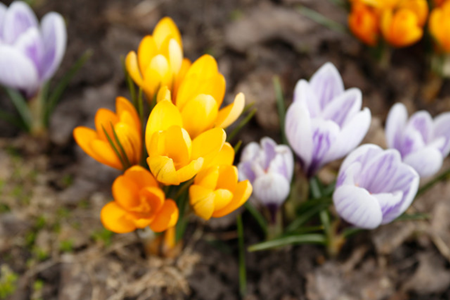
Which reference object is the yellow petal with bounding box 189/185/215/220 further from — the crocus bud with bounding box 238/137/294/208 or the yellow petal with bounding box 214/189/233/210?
the crocus bud with bounding box 238/137/294/208

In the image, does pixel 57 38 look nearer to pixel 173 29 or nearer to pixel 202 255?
pixel 173 29

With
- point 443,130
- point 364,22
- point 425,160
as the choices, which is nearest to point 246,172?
point 425,160

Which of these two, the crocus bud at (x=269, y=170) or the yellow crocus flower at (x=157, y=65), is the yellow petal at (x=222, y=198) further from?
the yellow crocus flower at (x=157, y=65)

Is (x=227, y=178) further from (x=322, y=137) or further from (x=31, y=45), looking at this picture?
(x=31, y=45)

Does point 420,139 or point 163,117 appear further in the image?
point 420,139

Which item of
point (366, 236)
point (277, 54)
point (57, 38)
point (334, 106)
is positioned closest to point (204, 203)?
point (334, 106)

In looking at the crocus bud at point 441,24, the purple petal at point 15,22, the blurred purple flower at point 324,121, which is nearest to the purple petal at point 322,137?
the blurred purple flower at point 324,121
